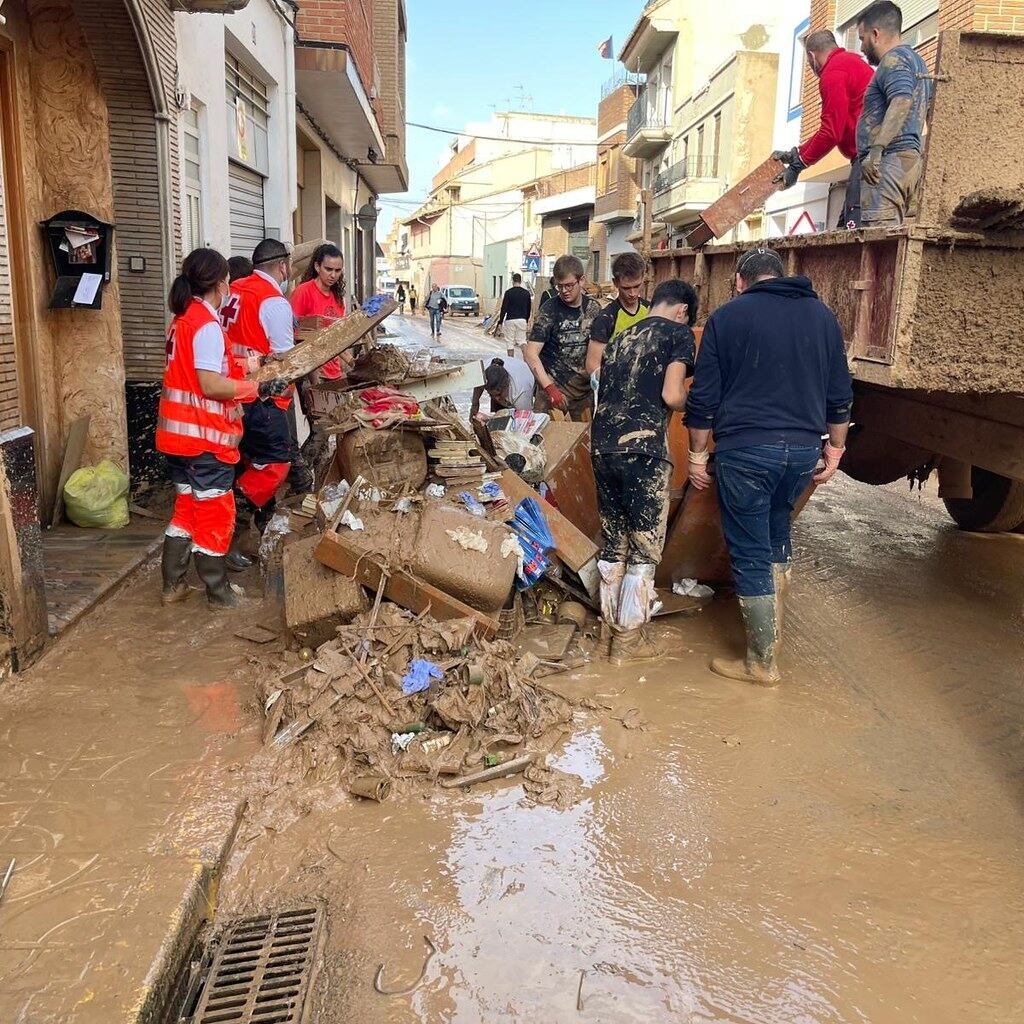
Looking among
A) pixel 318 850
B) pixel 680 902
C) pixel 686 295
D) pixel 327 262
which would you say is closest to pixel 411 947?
pixel 318 850

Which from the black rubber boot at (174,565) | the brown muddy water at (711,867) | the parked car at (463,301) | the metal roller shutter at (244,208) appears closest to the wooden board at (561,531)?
the brown muddy water at (711,867)

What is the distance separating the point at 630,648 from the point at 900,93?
3.27 m

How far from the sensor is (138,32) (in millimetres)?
5750

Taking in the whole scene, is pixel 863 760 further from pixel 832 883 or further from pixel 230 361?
pixel 230 361

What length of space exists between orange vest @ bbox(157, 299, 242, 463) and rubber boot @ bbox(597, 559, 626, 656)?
2.09 meters

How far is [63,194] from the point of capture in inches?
235

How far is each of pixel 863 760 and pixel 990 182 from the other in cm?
246

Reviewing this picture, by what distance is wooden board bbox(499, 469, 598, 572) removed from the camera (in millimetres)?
4895

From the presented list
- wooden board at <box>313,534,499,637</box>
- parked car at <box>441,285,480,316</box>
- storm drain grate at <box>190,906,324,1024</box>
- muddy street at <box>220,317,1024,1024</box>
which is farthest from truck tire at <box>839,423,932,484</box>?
parked car at <box>441,285,480,316</box>

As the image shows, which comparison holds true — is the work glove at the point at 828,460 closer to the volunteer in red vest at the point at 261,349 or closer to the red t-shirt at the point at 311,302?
the volunteer in red vest at the point at 261,349

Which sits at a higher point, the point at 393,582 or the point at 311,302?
the point at 311,302

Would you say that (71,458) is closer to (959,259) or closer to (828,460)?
(828,460)

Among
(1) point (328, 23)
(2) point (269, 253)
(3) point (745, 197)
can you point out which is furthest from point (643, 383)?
(1) point (328, 23)

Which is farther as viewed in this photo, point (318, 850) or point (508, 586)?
point (508, 586)
